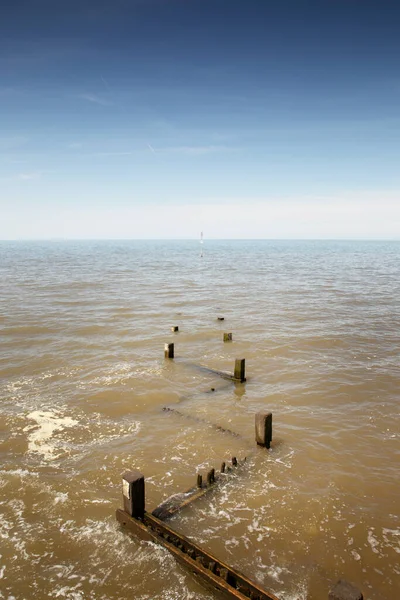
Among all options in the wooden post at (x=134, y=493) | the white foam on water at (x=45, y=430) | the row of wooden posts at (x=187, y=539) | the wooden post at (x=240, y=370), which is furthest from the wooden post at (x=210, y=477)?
the wooden post at (x=240, y=370)

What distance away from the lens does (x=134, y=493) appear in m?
7.83

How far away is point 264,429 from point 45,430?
7434mm

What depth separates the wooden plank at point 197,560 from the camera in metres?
6.30

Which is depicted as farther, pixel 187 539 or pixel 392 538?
pixel 392 538

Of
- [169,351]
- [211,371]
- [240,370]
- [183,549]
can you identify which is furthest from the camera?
[169,351]

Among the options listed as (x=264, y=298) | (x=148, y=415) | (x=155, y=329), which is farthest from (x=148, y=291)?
(x=148, y=415)

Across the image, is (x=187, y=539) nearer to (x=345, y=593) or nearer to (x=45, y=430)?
(x=345, y=593)

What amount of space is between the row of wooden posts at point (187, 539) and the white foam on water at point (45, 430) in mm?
4110

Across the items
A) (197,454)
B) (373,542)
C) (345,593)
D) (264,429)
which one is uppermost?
(345,593)

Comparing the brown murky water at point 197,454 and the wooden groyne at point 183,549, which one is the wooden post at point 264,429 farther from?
the wooden groyne at point 183,549

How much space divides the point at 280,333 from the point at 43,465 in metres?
16.8

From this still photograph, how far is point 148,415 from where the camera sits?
13.5 meters

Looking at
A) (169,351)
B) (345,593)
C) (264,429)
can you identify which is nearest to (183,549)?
(345,593)

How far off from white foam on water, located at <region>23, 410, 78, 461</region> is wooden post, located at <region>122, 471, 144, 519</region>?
414 centimetres
